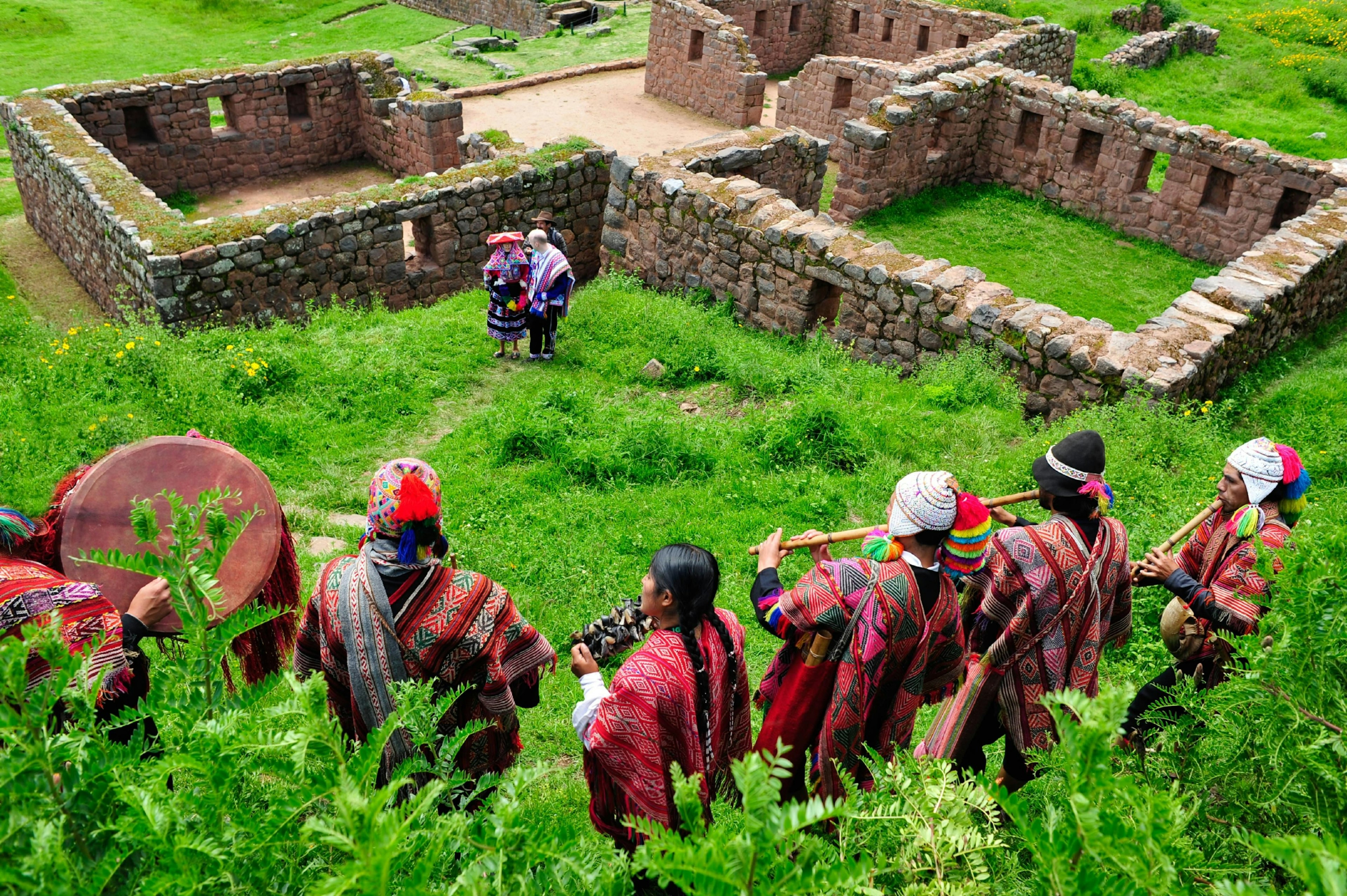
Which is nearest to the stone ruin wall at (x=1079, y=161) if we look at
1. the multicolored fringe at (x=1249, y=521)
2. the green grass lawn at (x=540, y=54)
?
the green grass lawn at (x=540, y=54)

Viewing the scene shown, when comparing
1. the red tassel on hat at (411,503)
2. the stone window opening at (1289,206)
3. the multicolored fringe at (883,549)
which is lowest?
the stone window opening at (1289,206)

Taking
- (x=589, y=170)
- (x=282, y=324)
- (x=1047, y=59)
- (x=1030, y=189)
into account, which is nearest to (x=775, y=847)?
(x=282, y=324)

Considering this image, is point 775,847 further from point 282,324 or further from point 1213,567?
point 282,324

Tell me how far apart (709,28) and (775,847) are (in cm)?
1830

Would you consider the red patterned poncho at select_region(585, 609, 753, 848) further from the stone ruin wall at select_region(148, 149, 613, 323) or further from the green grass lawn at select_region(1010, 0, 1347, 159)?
the green grass lawn at select_region(1010, 0, 1347, 159)

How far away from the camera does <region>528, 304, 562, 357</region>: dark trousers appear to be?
9570 millimetres

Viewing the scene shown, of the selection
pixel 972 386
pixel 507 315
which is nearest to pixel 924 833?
pixel 972 386

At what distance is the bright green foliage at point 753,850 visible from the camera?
1.62 metres

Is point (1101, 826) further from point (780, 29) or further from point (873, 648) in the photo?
point (780, 29)

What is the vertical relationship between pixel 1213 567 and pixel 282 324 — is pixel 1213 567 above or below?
above

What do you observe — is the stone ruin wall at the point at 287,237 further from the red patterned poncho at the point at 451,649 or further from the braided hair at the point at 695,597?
the braided hair at the point at 695,597

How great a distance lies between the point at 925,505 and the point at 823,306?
22.5 ft

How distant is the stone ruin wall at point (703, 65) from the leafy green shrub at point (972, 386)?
1060 cm

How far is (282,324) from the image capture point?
10273 millimetres
